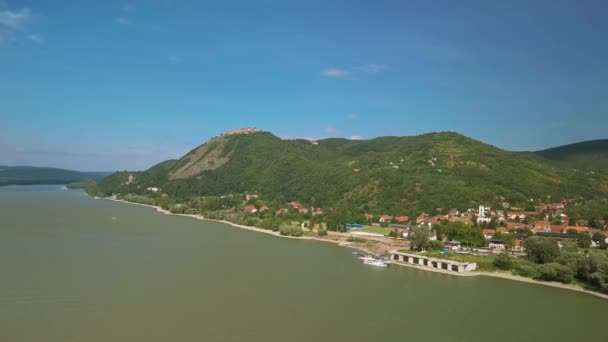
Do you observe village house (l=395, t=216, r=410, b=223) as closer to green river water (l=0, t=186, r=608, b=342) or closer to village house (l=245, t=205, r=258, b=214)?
green river water (l=0, t=186, r=608, b=342)

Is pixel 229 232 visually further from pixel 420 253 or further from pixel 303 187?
pixel 303 187

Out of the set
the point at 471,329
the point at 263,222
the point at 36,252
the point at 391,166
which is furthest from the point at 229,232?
the point at 391,166

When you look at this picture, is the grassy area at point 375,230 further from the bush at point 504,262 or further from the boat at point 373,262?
the bush at point 504,262

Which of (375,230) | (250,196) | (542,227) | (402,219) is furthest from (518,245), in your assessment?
(250,196)

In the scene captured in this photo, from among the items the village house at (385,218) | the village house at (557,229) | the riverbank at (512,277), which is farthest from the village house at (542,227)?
the riverbank at (512,277)

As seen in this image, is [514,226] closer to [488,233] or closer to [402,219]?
[488,233]

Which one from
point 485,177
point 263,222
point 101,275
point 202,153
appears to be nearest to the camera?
point 101,275

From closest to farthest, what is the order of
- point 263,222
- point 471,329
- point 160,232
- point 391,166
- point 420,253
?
point 471,329, point 420,253, point 160,232, point 263,222, point 391,166
